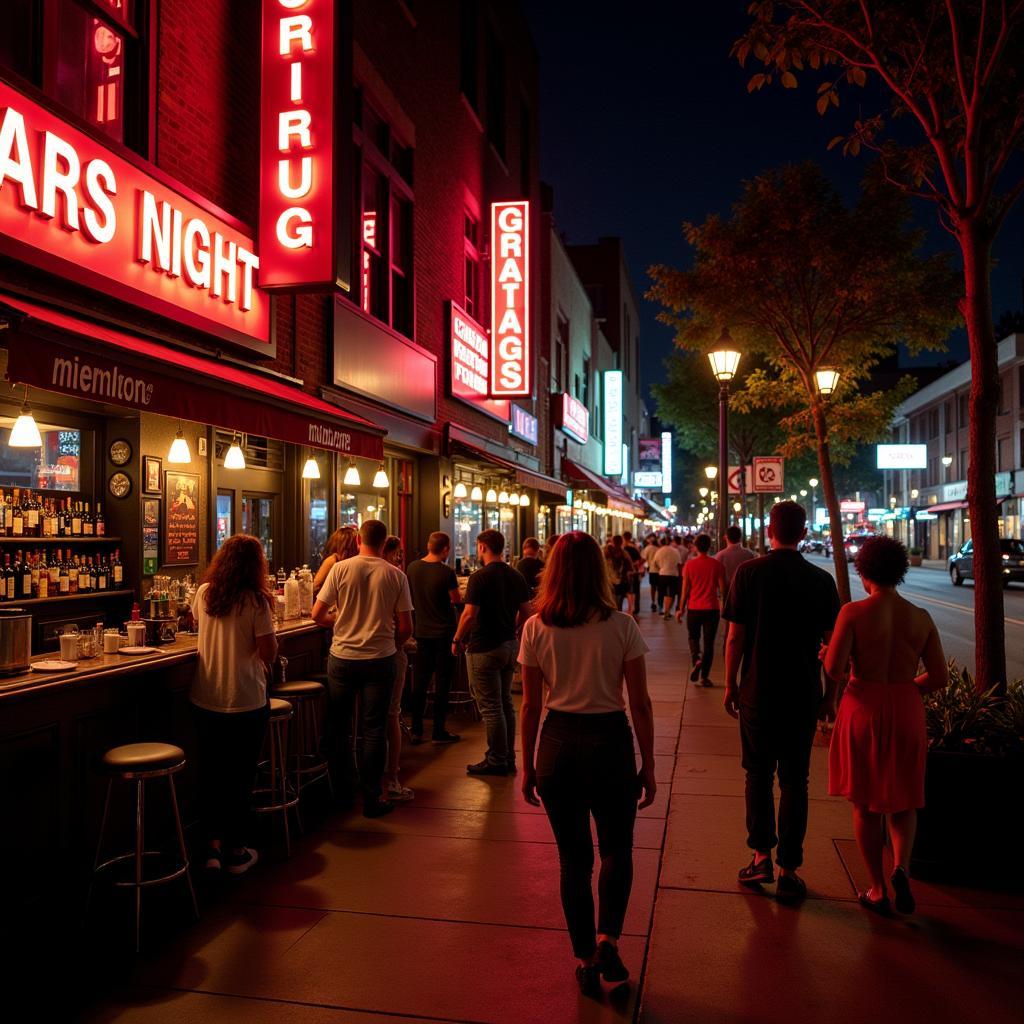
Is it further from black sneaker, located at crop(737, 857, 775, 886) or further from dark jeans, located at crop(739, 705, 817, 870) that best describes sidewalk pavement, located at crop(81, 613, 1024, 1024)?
dark jeans, located at crop(739, 705, 817, 870)

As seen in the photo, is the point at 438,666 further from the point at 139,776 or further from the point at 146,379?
the point at 139,776

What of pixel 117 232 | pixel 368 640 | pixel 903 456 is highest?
pixel 903 456

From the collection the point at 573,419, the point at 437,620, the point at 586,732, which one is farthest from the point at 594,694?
the point at 573,419

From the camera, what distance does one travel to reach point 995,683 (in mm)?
5914

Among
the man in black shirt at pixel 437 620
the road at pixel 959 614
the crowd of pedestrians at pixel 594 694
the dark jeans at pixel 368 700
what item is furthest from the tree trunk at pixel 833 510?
the dark jeans at pixel 368 700

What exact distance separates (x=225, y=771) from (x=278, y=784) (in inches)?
51.0

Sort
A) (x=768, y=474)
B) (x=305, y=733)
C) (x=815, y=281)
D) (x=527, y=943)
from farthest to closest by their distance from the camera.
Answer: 1. (x=768, y=474)
2. (x=815, y=281)
3. (x=305, y=733)
4. (x=527, y=943)

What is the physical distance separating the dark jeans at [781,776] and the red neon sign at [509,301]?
43.0ft

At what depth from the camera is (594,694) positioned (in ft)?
12.7

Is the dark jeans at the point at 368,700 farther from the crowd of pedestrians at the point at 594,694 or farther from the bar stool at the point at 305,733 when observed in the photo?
the bar stool at the point at 305,733

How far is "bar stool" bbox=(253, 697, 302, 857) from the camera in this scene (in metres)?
5.82

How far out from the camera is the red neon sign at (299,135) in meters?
8.72

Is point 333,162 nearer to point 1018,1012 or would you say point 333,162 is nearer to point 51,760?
point 51,760

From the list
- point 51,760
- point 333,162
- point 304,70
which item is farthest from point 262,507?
point 51,760
